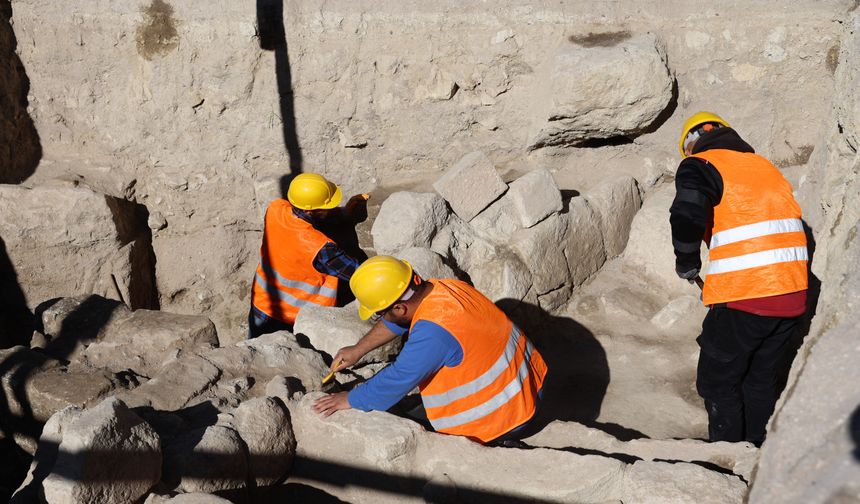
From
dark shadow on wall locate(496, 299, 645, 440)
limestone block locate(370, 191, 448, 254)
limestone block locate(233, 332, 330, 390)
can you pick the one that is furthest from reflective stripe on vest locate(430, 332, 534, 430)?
limestone block locate(370, 191, 448, 254)

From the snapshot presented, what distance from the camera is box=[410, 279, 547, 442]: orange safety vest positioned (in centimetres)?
313

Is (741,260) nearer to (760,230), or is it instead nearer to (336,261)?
(760,230)

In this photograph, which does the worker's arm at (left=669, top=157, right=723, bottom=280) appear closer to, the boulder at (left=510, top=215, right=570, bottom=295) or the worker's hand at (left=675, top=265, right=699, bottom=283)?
the worker's hand at (left=675, top=265, right=699, bottom=283)

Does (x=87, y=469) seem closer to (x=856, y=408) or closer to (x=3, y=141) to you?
(x=856, y=408)

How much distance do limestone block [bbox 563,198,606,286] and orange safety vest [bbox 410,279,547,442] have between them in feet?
7.12

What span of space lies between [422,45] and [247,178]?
1.78 metres

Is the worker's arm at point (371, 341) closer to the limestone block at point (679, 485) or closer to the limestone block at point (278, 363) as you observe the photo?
the limestone block at point (278, 363)

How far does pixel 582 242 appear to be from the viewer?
17.9ft

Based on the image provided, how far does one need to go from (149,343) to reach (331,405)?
65.9 inches

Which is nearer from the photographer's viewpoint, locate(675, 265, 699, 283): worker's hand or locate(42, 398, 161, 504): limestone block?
locate(42, 398, 161, 504): limestone block

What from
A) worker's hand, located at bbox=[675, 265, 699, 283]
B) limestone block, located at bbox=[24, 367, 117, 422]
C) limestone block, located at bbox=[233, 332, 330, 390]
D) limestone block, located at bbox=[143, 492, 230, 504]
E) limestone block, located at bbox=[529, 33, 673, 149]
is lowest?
limestone block, located at bbox=[24, 367, 117, 422]

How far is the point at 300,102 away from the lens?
18.8ft

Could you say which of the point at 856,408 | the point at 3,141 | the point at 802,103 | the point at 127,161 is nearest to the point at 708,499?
the point at 856,408

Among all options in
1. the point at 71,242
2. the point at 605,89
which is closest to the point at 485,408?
the point at 605,89
